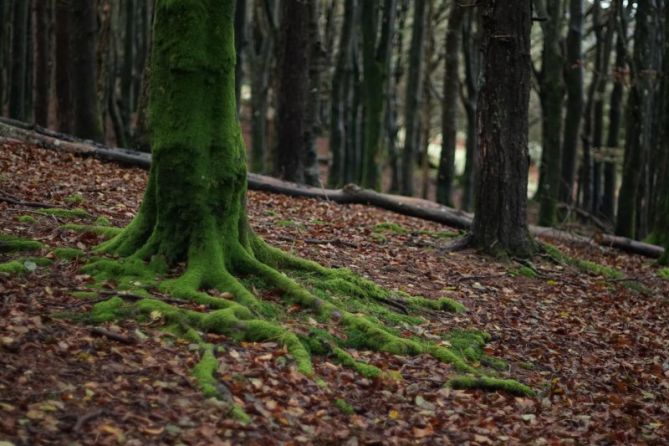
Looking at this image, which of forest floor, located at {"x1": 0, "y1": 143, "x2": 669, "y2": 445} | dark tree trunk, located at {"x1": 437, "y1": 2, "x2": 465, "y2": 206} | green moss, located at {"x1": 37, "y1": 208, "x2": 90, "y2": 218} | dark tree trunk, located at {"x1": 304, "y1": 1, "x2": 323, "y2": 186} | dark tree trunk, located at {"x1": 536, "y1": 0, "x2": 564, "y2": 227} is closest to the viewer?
forest floor, located at {"x1": 0, "y1": 143, "x2": 669, "y2": 445}

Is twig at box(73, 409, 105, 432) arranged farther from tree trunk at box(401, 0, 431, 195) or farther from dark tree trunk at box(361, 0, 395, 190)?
tree trunk at box(401, 0, 431, 195)

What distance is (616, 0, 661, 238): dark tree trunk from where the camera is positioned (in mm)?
19641

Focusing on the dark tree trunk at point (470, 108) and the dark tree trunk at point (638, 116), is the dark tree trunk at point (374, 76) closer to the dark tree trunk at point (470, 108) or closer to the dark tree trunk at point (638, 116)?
the dark tree trunk at point (470, 108)

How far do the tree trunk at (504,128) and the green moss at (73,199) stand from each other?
19.2ft

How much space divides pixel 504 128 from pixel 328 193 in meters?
4.51

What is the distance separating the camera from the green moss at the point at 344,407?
6168 mm

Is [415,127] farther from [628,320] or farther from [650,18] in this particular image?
[628,320]

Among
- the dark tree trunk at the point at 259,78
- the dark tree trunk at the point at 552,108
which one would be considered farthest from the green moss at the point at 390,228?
the dark tree trunk at the point at 259,78

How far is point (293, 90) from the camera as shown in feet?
53.0

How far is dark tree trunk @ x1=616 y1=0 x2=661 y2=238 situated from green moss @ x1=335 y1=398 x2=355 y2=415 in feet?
49.6

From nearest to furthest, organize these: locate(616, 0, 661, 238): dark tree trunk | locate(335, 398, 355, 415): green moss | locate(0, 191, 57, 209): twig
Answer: locate(335, 398, 355, 415): green moss → locate(0, 191, 57, 209): twig → locate(616, 0, 661, 238): dark tree trunk

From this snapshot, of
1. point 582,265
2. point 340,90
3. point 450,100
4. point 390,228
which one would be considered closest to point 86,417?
point 390,228

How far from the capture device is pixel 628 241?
16906mm

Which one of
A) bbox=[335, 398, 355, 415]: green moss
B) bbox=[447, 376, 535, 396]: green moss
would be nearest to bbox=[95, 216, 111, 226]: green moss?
bbox=[335, 398, 355, 415]: green moss
